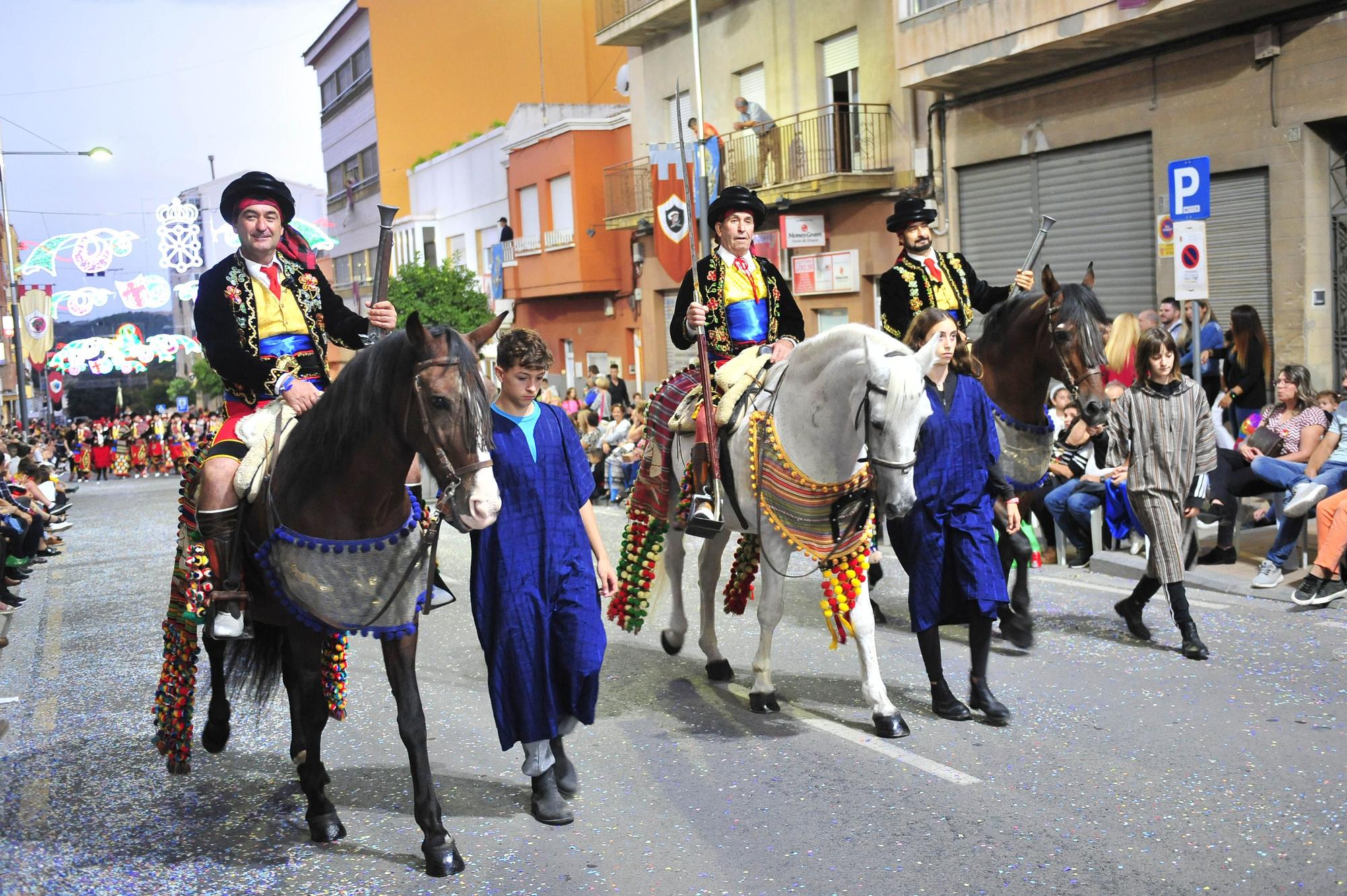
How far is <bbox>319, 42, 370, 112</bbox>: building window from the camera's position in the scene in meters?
47.0

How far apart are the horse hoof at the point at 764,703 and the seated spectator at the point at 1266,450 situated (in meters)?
4.80

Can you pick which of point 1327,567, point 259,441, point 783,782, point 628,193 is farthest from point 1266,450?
point 628,193

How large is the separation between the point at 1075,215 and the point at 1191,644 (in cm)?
1095

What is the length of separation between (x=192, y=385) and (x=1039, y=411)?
70.8m

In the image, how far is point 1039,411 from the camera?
26.5 feet

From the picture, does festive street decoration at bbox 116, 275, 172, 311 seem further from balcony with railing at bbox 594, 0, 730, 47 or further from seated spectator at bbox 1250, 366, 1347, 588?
seated spectator at bbox 1250, 366, 1347, 588

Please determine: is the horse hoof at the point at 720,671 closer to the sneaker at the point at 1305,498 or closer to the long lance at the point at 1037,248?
the long lance at the point at 1037,248

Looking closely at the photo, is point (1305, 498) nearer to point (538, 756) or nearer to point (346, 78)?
point (538, 756)

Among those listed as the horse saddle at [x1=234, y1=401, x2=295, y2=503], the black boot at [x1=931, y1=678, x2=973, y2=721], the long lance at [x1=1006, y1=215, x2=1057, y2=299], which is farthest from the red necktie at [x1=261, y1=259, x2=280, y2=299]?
the long lance at [x1=1006, y1=215, x2=1057, y2=299]

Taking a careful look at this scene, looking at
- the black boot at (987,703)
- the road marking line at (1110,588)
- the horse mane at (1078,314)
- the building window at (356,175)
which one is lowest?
the road marking line at (1110,588)

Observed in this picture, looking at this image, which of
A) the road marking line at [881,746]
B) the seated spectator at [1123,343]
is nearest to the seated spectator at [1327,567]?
the seated spectator at [1123,343]

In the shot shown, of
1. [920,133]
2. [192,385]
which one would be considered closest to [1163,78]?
[920,133]

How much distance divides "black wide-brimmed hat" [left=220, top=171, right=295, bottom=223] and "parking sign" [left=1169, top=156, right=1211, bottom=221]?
7648 millimetres

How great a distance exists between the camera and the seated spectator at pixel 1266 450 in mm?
10109
